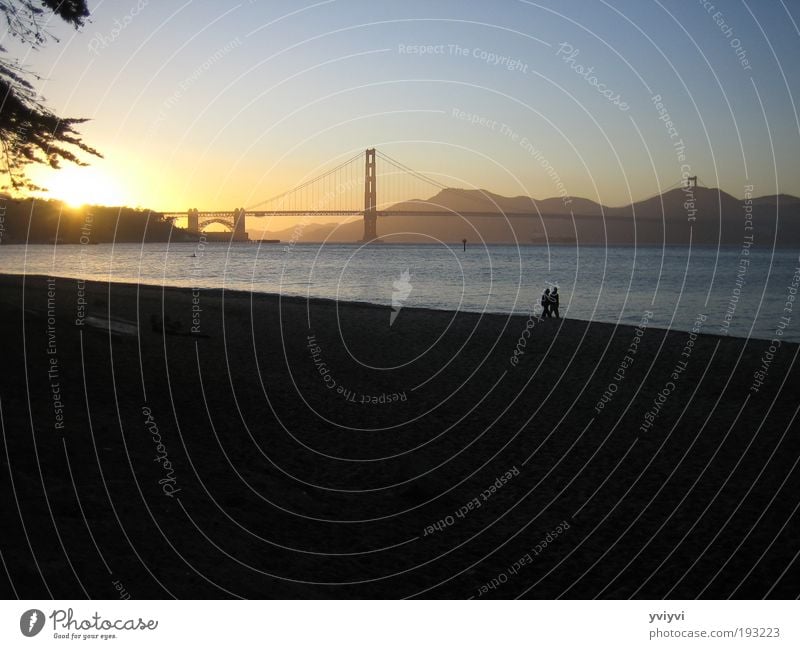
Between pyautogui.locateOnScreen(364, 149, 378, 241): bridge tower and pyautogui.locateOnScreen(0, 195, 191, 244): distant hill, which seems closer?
pyautogui.locateOnScreen(0, 195, 191, 244): distant hill

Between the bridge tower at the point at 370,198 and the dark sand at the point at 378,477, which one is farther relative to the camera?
the bridge tower at the point at 370,198

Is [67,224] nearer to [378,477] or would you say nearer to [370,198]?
[370,198]

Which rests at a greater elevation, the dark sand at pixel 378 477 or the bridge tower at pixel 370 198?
the bridge tower at pixel 370 198

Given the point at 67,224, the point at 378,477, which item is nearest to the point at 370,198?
the point at 67,224

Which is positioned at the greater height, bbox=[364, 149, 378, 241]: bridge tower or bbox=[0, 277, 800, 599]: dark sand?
bbox=[364, 149, 378, 241]: bridge tower

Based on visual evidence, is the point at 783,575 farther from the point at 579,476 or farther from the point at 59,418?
the point at 59,418

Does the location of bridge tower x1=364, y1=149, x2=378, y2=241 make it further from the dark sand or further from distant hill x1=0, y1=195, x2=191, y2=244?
the dark sand

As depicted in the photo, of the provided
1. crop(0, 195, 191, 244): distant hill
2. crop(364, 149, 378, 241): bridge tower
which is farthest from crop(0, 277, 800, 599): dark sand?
crop(364, 149, 378, 241): bridge tower

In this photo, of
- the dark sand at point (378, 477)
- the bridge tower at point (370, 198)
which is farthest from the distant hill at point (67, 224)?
the bridge tower at point (370, 198)

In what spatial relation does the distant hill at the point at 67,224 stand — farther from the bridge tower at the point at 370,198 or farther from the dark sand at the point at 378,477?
the bridge tower at the point at 370,198

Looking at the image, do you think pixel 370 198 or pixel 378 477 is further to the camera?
pixel 370 198
